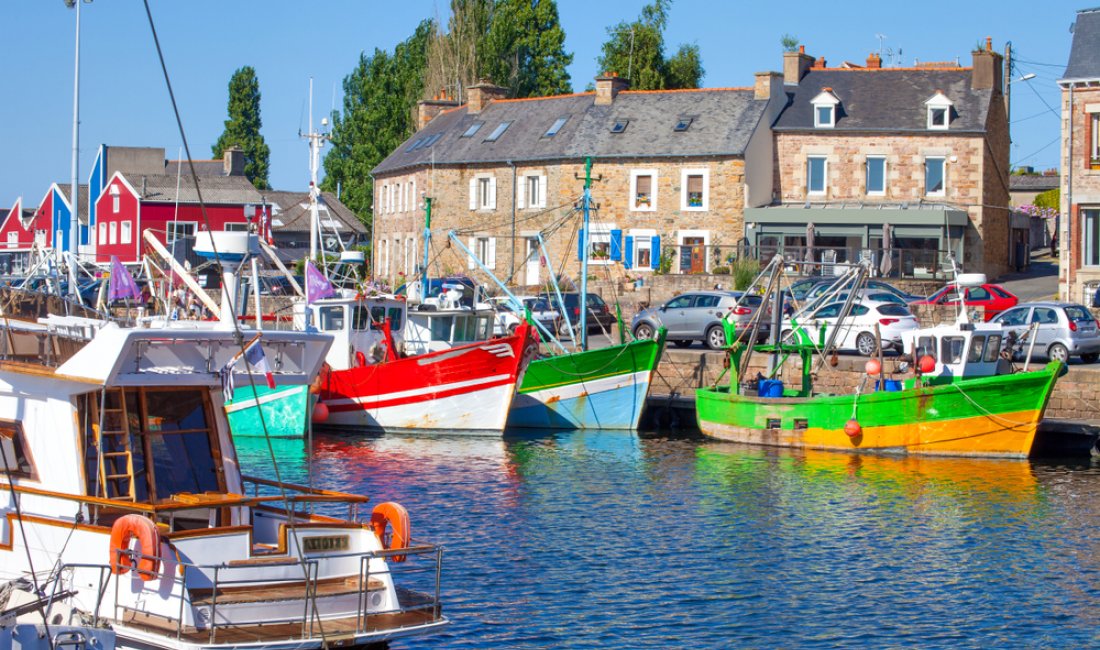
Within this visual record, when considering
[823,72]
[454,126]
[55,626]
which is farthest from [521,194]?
[55,626]

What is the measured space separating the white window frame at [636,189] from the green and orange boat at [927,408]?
24.0 m

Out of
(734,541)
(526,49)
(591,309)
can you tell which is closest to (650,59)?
(526,49)

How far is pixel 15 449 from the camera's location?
44.1ft

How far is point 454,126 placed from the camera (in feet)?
205

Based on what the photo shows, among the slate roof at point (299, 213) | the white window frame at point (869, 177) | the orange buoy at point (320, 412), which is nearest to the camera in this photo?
the orange buoy at point (320, 412)

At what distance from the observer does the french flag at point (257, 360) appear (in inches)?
503

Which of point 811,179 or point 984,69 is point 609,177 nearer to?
point 811,179

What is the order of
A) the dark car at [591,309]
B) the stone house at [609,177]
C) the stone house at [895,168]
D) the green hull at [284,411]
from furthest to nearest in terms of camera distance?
the stone house at [609,177], the stone house at [895,168], the dark car at [591,309], the green hull at [284,411]

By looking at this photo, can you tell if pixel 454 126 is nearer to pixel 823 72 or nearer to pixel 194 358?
pixel 823 72

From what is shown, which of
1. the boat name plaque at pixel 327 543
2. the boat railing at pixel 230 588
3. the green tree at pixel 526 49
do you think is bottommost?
the boat railing at pixel 230 588

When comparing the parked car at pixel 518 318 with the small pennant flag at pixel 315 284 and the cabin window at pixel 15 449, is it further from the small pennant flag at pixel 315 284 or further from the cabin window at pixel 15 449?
the cabin window at pixel 15 449

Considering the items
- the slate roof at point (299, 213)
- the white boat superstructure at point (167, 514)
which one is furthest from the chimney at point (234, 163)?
the white boat superstructure at point (167, 514)

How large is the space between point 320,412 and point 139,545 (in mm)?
20667

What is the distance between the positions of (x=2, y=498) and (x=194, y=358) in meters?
2.57
